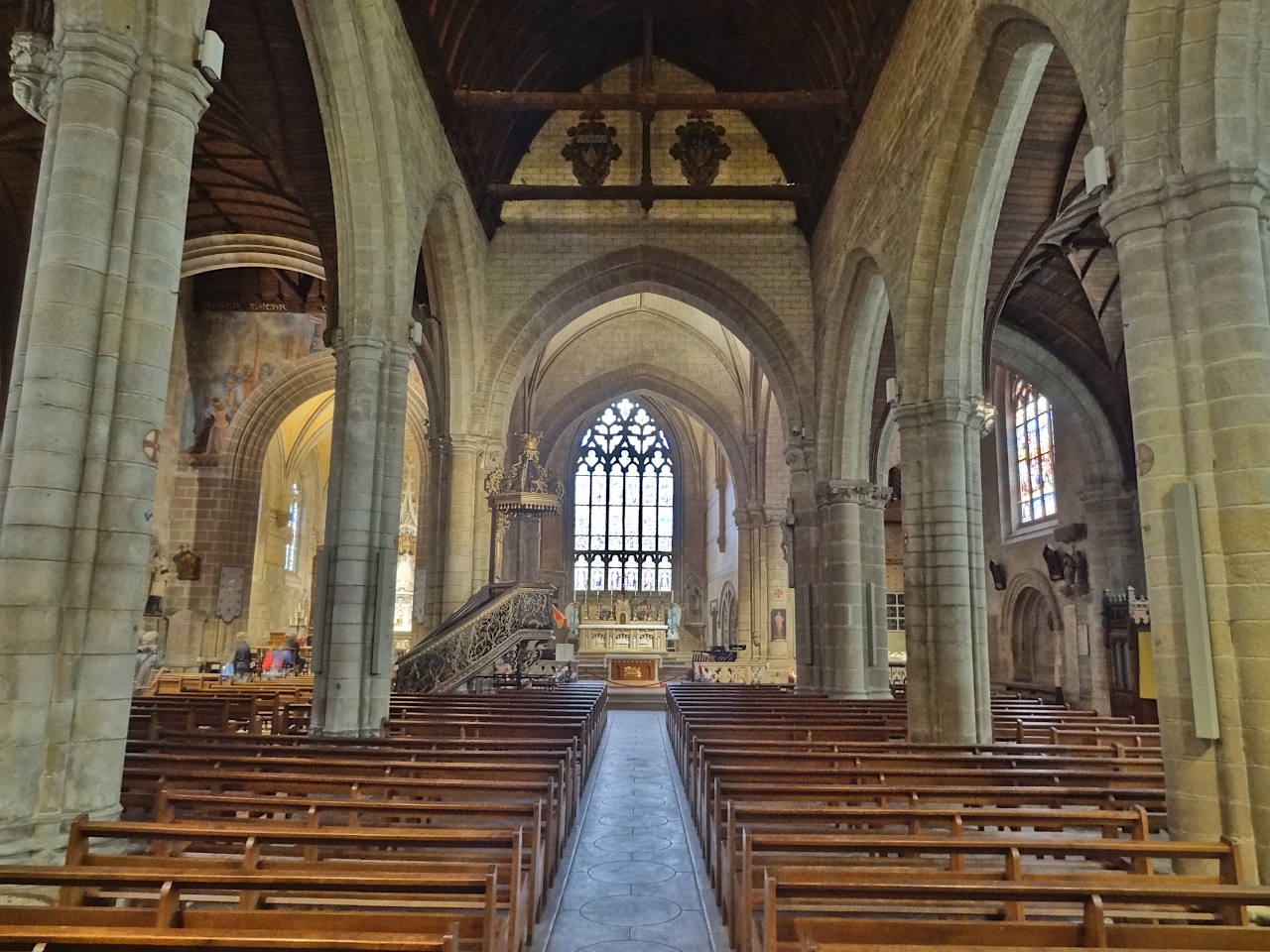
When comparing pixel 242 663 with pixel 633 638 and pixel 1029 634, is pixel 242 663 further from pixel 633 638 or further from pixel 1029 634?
pixel 1029 634

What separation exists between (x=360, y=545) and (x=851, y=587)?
25.4 ft

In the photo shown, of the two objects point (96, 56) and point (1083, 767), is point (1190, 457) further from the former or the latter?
point (96, 56)

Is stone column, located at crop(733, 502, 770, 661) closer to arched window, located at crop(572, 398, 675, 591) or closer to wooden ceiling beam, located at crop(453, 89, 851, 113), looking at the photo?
arched window, located at crop(572, 398, 675, 591)

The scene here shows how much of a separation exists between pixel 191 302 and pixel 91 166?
1706cm

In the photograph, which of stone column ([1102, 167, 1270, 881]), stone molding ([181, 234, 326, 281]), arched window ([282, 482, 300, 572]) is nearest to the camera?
stone column ([1102, 167, 1270, 881])

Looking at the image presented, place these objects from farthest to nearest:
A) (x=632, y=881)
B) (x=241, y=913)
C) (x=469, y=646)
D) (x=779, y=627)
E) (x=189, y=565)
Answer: (x=779, y=627), (x=189, y=565), (x=469, y=646), (x=632, y=881), (x=241, y=913)

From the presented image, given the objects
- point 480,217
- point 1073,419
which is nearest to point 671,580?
point 1073,419

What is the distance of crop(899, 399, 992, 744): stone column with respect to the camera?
8.20 meters

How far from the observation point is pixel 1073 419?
649 inches

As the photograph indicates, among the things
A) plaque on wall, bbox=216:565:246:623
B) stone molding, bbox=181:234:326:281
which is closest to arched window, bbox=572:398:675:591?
plaque on wall, bbox=216:565:246:623

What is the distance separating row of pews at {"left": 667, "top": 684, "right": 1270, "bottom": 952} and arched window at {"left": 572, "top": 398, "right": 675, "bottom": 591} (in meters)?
22.1

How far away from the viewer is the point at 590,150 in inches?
576

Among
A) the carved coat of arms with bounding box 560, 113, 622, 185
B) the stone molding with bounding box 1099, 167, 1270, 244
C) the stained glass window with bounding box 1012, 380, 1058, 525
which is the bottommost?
the stone molding with bounding box 1099, 167, 1270, 244

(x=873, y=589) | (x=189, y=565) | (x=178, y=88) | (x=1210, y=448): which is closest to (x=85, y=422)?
(x=178, y=88)
